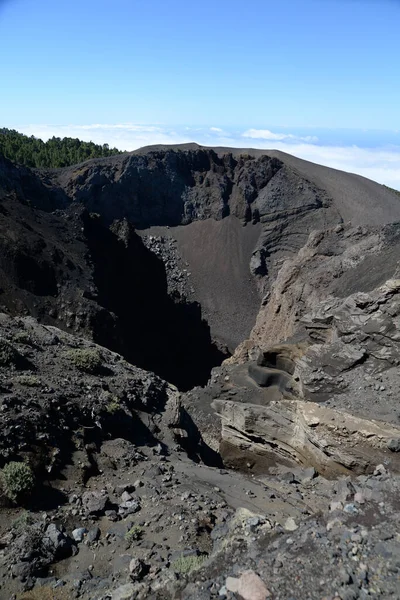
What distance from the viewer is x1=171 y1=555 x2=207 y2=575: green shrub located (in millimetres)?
6668

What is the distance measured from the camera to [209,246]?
56781 millimetres

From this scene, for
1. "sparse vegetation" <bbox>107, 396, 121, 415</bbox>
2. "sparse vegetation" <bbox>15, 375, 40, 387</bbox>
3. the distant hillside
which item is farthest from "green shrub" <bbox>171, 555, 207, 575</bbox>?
the distant hillside

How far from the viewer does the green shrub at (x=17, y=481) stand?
27.3 ft

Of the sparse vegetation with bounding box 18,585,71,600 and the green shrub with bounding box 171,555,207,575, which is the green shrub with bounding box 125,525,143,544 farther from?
the sparse vegetation with bounding box 18,585,71,600

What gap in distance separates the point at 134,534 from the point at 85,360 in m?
6.02

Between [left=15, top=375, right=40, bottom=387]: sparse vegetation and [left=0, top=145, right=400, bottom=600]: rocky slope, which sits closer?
[left=0, top=145, right=400, bottom=600]: rocky slope

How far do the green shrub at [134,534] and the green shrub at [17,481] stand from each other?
1.82m

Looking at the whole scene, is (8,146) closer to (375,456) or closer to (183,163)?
(183,163)

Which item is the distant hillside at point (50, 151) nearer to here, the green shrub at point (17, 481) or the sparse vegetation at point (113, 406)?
the sparse vegetation at point (113, 406)

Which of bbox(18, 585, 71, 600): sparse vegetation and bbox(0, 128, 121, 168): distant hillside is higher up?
bbox(0, 128, 121, 168): distant hillside

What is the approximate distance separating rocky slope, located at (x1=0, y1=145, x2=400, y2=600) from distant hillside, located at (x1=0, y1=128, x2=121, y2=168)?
1069 inches

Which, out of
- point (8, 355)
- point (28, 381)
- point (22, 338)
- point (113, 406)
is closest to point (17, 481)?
point (28, 381)

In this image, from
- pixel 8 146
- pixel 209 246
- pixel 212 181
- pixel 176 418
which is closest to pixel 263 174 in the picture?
pixel 212 181

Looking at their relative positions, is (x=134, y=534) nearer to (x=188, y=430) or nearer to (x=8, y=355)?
(x=8, y=355)
